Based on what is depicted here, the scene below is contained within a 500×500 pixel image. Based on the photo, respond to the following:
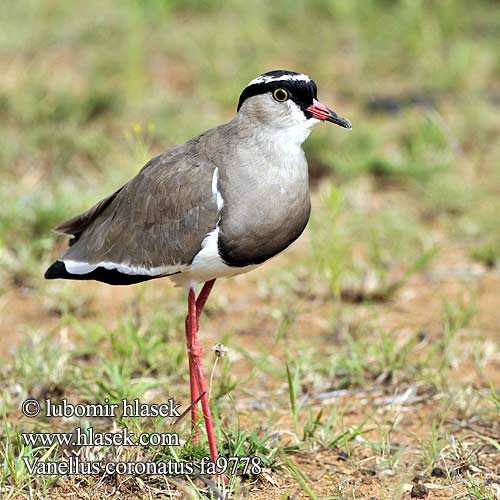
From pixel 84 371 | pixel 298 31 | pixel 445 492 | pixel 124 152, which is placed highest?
pixel 298 31

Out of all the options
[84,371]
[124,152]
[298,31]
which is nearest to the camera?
[84,371]

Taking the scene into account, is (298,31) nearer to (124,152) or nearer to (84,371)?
(124,152)

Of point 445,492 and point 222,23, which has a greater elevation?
point 222,23

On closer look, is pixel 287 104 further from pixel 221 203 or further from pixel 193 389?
pixel 193 389

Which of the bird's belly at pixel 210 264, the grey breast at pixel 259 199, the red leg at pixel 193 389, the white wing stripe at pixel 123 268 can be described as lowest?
the red leg at pixel 193 389

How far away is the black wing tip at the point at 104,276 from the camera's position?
360cm

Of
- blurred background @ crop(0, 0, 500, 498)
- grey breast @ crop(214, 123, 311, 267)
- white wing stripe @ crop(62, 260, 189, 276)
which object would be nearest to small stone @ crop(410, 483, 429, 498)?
blurred background @ crop(0, 0, 500, 498)

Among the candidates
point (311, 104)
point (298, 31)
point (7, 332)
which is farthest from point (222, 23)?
point (311, 104)

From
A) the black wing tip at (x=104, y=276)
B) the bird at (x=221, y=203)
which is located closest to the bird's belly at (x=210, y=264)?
the bird at (x=221, y=203)

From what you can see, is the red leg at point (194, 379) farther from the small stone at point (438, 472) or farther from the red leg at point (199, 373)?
the small stone at point (438, 472)

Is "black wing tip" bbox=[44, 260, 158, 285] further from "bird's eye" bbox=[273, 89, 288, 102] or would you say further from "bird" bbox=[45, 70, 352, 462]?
"bird's eye" bbox=[273, 89, 288, 102]

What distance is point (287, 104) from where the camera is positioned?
3422mm

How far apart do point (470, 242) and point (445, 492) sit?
8.45 feet

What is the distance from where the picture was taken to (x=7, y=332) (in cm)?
470
